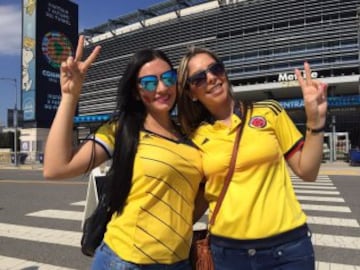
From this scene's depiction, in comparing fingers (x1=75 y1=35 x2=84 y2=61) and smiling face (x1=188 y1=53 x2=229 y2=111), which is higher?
fingers (x1=75 y1=35 x2=84 y2=61)

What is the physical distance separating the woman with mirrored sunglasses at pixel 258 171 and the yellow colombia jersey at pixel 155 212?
0.17m

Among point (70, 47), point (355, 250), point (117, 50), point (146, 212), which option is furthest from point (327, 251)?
point (117, 50)

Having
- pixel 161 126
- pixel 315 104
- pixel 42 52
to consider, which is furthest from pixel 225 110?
pixel 42 52

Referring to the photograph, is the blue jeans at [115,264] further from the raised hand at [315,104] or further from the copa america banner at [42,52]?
the copa america banner at [42,52]

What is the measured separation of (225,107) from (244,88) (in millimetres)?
50941

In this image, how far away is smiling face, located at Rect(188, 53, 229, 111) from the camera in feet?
8.39

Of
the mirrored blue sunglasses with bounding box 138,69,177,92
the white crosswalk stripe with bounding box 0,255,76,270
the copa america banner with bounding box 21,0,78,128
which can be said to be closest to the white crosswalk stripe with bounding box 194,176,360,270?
the white crosswalk stripe with bounding box 0,255,76,270

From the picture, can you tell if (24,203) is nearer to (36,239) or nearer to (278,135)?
(36,239)

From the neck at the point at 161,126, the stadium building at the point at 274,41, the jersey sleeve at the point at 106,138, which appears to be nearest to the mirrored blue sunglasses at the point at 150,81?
the neck at the point at 161,126

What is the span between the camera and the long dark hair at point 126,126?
Answer: 219cm

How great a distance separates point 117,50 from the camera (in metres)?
69.1

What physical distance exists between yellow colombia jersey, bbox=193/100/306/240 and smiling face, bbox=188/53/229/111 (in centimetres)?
21

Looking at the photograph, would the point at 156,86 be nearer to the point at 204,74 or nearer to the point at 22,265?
the point at 204,74

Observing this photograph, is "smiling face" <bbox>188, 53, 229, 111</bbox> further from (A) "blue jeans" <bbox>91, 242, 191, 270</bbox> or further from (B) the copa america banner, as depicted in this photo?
(B) the copa america banner
